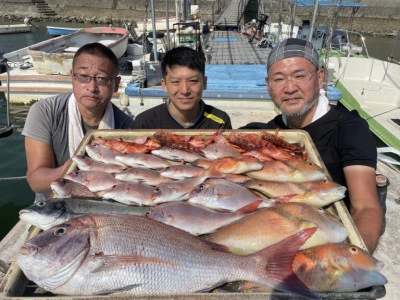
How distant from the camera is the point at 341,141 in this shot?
2330 mm

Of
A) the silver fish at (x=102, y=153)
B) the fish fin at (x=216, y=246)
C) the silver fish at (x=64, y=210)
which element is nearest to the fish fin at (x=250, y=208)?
the fish fin at (x=216, y=246)

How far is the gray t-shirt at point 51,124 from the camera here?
2.76 meters

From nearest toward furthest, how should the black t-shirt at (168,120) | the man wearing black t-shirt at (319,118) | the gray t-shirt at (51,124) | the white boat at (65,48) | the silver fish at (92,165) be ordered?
1. the silver fish at (92,165)
2. the man wearing black t-shirt at (319,118)
3. the gray t-shirt at (51,124)
4. the black t-shirt at (168,120)
5. the white boat at (65,48)

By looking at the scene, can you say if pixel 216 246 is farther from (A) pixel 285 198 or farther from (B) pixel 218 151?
(B) pixel 218 151

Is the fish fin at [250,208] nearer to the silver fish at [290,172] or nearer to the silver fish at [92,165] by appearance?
the silver fish at [290,172]

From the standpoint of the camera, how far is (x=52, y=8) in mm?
37094

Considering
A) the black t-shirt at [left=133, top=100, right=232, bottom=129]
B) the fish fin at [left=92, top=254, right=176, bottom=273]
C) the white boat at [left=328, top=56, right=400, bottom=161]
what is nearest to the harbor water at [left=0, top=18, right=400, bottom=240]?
the black t-shirt at [left=133, top=100, right=232, bottom=129]

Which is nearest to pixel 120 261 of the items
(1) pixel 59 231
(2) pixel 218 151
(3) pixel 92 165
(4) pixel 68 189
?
(1) pixel 59 231

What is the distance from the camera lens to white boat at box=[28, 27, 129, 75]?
Answer: 1081 centimetres

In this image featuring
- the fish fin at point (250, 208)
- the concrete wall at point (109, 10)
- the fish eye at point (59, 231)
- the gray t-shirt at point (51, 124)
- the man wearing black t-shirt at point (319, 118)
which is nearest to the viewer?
the fish eye at point (59, 231)

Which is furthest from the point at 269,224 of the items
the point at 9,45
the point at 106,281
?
the point at 9,45

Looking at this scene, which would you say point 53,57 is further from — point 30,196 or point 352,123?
point 352,123

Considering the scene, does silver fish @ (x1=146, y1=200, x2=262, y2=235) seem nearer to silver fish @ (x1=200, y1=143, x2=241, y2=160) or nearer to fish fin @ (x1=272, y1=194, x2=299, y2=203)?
fish fin @ (x1=272, y1=194, x2=299, y2=203)

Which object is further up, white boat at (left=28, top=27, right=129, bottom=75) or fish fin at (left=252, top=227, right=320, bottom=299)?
fish fin at (left=252, top=227, right=320, bottom=299)
